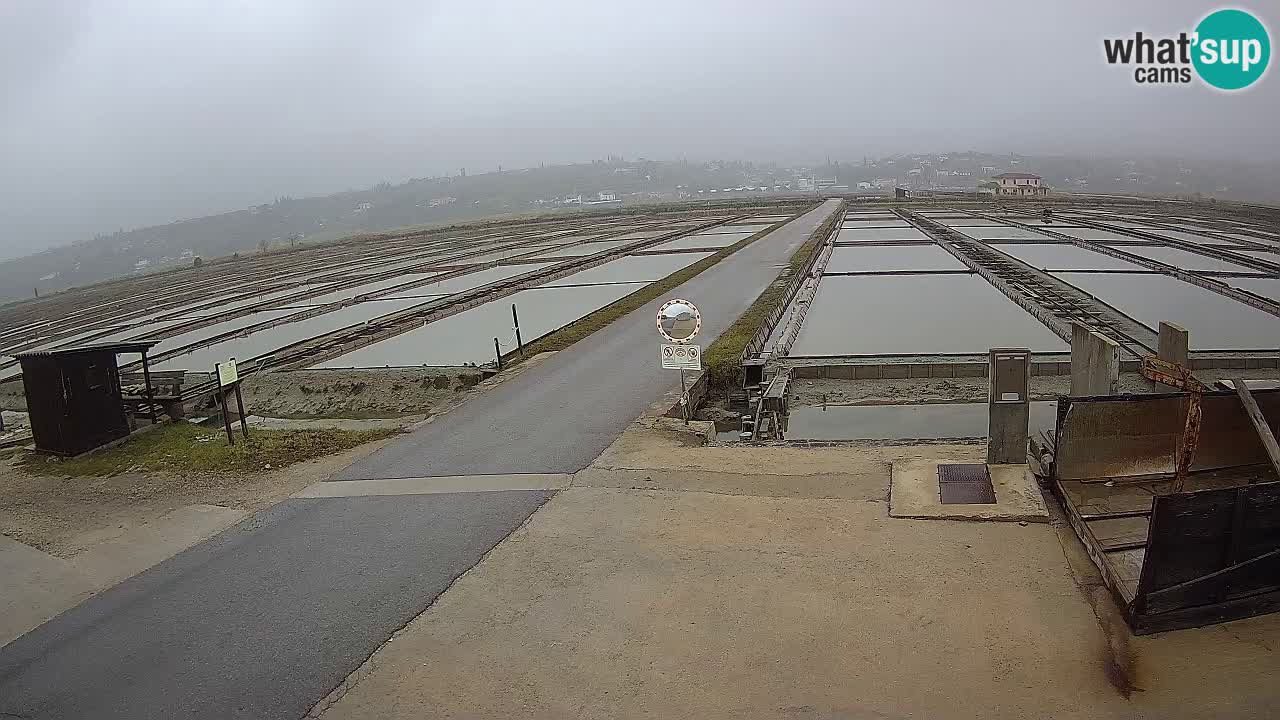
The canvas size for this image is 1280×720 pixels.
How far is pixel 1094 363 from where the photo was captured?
7.21 metres

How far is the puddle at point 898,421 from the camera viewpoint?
31.9ft

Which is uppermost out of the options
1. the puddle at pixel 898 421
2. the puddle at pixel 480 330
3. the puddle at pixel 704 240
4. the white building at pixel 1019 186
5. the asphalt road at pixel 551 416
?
the white building at pixel 1019 186

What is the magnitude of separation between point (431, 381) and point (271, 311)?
43.5ft

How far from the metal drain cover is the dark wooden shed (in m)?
9.87

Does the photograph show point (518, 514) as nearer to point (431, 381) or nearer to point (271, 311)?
point (431, 381)

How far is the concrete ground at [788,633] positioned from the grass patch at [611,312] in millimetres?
8146

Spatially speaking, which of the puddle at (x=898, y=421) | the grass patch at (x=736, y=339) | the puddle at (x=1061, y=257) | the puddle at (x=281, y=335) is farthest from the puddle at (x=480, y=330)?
the puddle at (x=1061, y=257)

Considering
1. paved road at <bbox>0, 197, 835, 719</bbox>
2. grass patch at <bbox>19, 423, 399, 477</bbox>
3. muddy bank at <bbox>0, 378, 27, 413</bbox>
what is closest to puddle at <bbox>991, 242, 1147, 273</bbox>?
paved road at <bbox>0, 197, 835, 719</bbox>

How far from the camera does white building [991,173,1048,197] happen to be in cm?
8362

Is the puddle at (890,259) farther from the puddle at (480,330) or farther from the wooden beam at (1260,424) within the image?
the wooden beam at (1260,424)

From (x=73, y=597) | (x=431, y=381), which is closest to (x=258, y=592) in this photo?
(x=73, y=597)

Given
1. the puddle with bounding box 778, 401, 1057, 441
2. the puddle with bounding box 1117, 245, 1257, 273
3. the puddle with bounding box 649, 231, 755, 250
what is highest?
the puddle with bounding box 649, 231, 755, 250

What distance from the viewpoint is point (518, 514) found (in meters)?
6.61

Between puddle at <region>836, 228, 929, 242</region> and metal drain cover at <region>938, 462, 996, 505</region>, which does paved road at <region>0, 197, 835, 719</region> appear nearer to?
metal drain cover at <region>938, 462, 996, 505</region>
